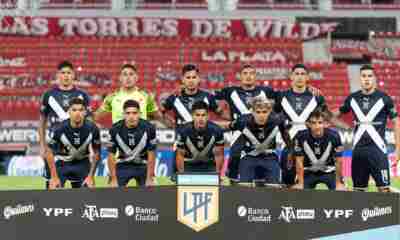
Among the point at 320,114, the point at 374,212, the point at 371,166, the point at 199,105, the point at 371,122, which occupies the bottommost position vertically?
the point at 374,212

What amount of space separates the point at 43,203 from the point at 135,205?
80cm

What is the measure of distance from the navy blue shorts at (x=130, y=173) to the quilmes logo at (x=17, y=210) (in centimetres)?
212

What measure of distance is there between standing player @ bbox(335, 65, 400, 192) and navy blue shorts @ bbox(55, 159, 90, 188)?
307 centimetres

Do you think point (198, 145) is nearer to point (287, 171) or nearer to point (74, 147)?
point (287, 171)

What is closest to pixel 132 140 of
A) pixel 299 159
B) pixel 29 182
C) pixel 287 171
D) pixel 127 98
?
pixel 127 98

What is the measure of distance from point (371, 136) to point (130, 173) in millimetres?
2760

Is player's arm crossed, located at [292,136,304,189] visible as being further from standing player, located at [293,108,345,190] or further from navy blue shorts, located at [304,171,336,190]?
navy blue shorts, located at [304,171,336,190]

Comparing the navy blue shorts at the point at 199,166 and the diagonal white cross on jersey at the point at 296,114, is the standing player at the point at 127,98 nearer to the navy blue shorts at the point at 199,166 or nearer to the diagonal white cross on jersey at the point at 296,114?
the navy blue shorts at the point at 199,166

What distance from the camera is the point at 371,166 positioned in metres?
10.1

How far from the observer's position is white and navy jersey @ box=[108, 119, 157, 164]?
968 cm

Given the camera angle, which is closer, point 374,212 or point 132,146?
point 374,212

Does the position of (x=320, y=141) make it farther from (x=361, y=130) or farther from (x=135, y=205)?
(x=135, y=205)

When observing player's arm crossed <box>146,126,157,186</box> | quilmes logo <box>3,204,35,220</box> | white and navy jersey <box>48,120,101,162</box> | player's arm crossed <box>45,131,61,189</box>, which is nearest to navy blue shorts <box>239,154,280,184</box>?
player's arm crossed <box>146,126,157,186</box>

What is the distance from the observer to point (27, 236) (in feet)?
25.3
